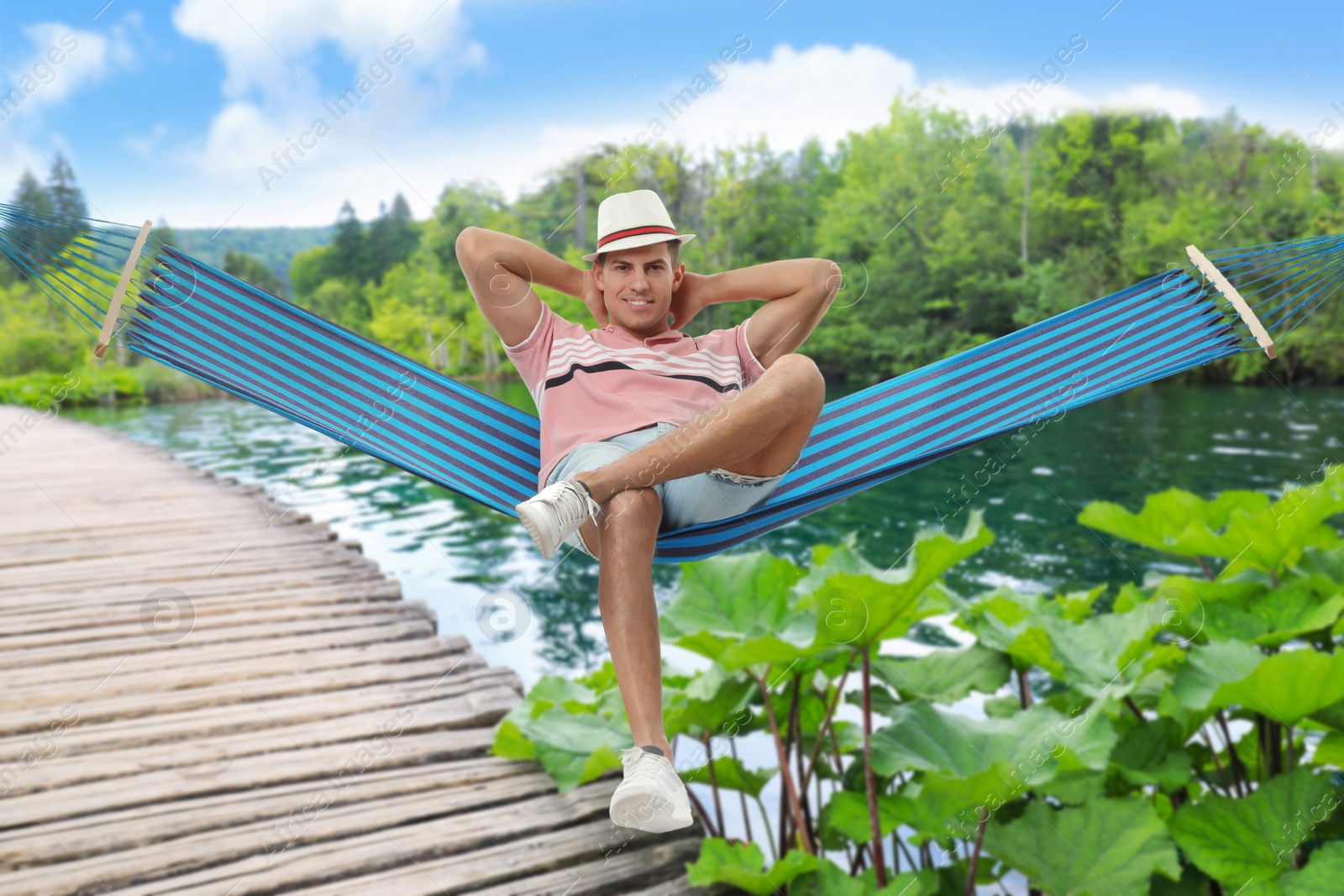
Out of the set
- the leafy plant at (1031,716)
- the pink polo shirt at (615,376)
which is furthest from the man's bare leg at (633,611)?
the leafy plant at (1031,716)

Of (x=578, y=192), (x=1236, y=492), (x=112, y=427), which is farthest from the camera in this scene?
(x=578, y=192)

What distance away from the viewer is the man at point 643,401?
1.13 m

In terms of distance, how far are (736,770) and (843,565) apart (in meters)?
0.64

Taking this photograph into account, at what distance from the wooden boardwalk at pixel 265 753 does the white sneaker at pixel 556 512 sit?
147cm

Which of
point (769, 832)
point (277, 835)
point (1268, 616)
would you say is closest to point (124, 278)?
point (277, 835)

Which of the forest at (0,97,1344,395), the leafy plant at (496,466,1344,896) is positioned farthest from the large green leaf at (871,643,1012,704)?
the forest at (0,97,1344,395)

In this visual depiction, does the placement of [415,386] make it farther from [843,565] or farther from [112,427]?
[112,427]

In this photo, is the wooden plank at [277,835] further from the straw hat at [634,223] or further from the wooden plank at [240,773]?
the straw hat at [634,223]

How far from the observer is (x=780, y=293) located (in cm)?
156

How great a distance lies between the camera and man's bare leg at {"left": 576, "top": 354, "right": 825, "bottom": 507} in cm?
119

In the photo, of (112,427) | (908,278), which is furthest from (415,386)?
(908,278)

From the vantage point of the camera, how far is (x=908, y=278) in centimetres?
1950

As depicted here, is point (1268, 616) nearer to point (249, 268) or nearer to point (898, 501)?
point (898, 501)

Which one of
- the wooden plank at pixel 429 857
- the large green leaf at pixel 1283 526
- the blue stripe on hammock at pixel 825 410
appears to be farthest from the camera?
the large green leaf at pixel 1283 526
